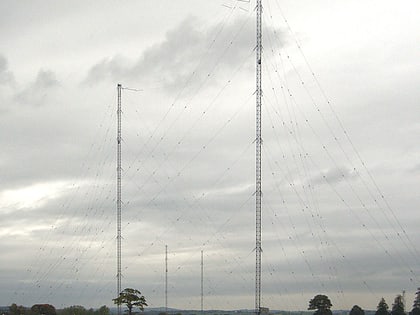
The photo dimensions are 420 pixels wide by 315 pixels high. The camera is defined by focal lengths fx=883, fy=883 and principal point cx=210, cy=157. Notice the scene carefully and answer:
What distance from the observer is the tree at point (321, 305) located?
172m

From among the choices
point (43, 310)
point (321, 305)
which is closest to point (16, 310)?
point (43, 310)

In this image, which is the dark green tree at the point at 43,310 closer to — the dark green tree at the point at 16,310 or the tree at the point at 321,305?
the dark green tree at the point at 16,310

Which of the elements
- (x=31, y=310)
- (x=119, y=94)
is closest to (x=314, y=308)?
(x=31, y=310)

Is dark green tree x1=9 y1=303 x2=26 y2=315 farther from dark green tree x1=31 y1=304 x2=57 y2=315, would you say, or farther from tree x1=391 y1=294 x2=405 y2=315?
tree x1=391 y1=294 x2=405 y2=315

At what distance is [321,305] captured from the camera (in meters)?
173

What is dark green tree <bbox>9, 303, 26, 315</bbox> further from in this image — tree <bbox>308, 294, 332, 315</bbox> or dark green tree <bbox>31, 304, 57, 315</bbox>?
tree <bbox>308, 294, 332, 315</bbox>

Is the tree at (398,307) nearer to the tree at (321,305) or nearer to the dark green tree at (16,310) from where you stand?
the tree at (321,305)

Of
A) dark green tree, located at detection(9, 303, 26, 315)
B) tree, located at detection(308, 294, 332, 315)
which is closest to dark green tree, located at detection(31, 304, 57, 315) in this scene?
dark green tree, located at detection(9, 303, 26, 315)

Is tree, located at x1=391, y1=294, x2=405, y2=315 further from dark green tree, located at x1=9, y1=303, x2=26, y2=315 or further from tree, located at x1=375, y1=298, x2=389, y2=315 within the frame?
dark green tree, located at x1=9, y1=303, x2=26, y2=315

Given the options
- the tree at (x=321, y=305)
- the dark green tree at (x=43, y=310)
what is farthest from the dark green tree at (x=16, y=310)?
the tree at (x=321, y=305)

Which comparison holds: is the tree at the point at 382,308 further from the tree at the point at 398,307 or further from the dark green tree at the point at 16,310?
the dark green tree at the point at 16,310

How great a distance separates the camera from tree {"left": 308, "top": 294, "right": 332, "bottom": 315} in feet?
564

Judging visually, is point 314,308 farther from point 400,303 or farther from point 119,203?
point 119,203

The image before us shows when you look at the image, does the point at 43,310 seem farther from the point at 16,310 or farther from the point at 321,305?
the point at 321,305
